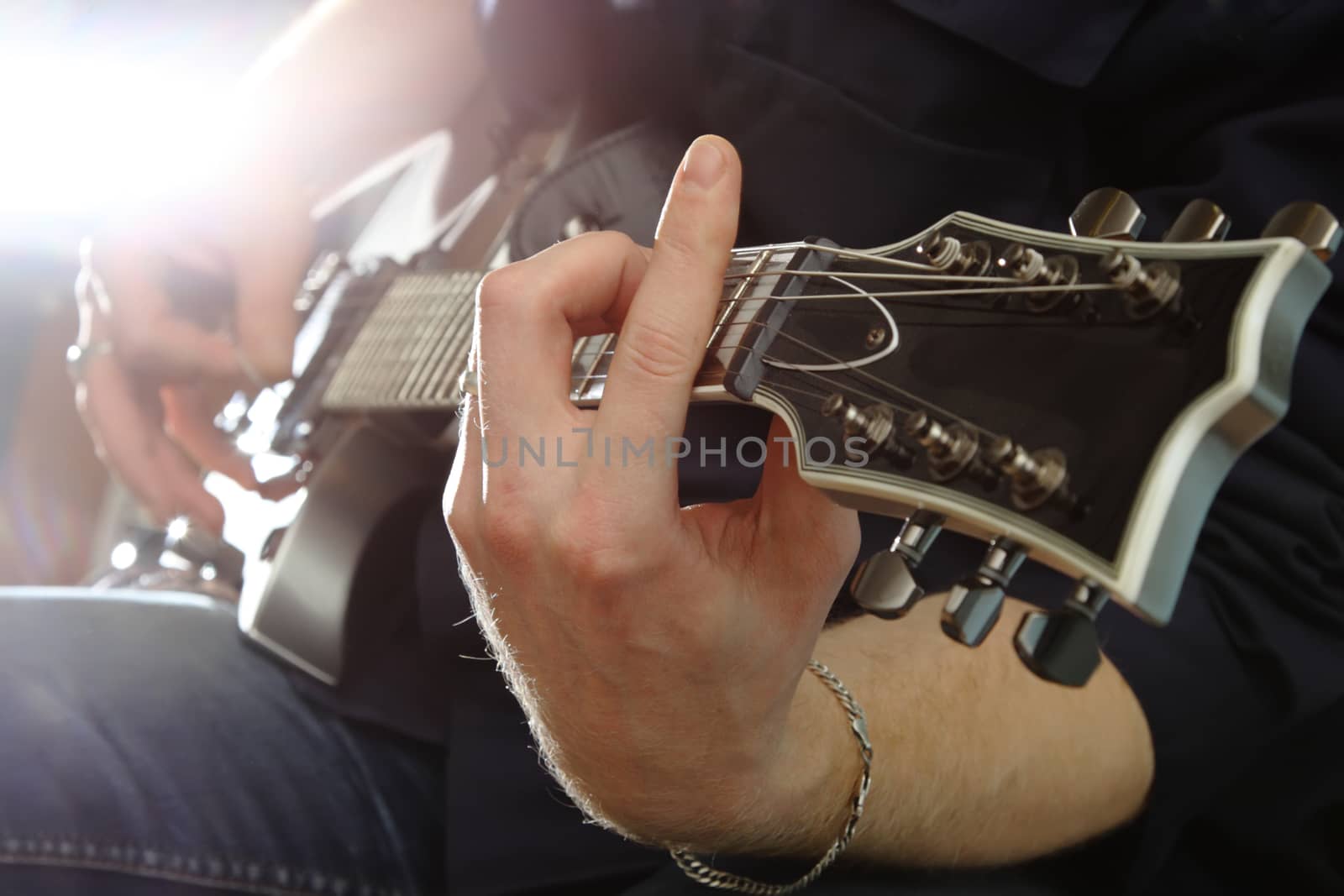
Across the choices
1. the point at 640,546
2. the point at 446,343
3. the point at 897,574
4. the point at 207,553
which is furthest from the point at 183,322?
the point at 897,574

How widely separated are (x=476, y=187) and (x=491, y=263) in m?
0.22

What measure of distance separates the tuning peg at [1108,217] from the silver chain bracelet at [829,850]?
0.31m

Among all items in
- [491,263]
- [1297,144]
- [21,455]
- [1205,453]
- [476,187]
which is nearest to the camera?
[1205,453]

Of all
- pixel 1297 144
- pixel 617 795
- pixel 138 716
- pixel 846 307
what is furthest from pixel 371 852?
pixel 1297 144

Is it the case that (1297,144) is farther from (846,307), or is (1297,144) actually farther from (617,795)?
(617,795)

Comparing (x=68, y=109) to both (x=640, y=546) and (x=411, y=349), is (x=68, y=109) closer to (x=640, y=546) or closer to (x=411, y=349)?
(x=411, y=349)

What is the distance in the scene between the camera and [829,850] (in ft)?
1.93

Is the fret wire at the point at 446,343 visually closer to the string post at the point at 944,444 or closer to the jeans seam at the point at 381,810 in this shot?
the jeans seam at the point at 381,810

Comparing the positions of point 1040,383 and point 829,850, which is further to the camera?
point 829,850

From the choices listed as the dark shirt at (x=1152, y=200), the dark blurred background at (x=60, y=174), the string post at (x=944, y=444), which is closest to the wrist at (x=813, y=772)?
the dark shirt at (x=1152, y=200)

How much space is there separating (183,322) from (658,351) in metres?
0.92

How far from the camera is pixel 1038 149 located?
2.23ft

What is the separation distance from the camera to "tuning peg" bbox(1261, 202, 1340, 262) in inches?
13.2

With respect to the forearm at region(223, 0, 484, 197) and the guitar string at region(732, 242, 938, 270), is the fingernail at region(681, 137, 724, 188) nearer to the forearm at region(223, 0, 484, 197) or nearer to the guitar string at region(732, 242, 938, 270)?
the guitar string at region(732, 242, 938, 270)
